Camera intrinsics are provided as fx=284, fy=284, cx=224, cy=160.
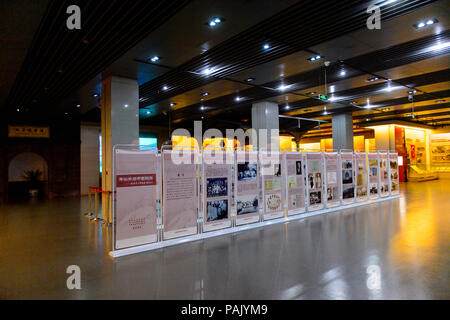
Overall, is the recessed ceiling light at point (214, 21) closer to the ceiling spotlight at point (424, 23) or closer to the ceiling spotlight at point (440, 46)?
the ceiling spotlight at point (424, 23)

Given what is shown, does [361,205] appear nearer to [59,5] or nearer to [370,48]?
[370,48]

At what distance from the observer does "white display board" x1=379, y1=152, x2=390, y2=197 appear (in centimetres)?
1015

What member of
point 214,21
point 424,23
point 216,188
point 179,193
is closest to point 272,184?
point 216,188

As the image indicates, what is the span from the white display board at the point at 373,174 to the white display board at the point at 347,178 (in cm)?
99

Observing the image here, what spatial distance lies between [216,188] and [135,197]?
5.47 feet

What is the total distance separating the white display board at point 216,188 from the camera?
5.66 m

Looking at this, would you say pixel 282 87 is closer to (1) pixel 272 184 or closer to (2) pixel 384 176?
(1) pixel 272 184

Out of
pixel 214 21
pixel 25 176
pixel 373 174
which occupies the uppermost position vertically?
pixel 214 21

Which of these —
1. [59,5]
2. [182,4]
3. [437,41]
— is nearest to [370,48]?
[437,41]

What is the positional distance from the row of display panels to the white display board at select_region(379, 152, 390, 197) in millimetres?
2071

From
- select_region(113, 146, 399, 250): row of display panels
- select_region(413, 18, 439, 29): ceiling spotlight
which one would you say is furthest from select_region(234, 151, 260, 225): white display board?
select_region(413, 18, 439, 29): ceiling spotlight

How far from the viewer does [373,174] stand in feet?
32.3

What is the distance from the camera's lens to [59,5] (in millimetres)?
4633
